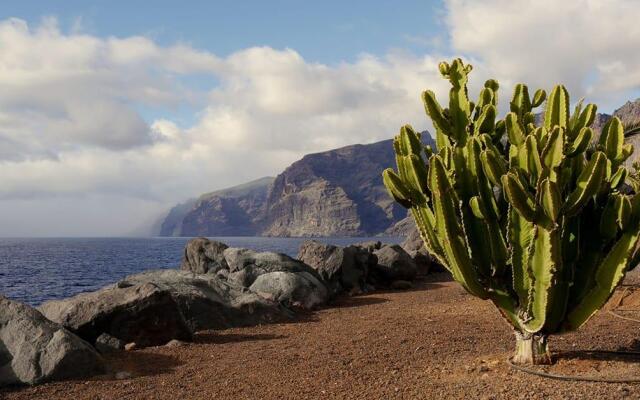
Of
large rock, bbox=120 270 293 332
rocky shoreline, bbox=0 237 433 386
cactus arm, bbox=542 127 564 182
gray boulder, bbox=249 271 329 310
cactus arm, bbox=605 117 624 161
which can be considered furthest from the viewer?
gray boulder, bbox=249 271 329 310

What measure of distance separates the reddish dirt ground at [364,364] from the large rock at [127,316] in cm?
51

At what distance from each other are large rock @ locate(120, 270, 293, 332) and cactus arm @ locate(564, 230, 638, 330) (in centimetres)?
790

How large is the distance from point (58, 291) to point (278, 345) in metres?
30.3

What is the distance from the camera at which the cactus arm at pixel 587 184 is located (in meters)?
6.14

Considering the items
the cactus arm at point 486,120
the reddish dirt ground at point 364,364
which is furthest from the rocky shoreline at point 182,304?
the cactus arm at point 486,120

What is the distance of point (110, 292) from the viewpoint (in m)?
10.9

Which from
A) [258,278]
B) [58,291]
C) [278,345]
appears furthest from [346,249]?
[58,291]

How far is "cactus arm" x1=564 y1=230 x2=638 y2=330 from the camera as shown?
6465 mm

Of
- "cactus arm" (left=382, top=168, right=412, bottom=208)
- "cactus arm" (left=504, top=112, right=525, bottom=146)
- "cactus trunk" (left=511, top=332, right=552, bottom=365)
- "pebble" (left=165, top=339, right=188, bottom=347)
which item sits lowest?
"pebble" (left=165, top=339, right=188, bottom=347)

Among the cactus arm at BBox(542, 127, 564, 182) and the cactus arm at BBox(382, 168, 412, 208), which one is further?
the cactus arm at BBox(382, 168, 412, 208)

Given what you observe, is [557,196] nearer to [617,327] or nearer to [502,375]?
[502,375]

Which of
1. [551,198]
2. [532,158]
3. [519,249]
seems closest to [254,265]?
[519,249]

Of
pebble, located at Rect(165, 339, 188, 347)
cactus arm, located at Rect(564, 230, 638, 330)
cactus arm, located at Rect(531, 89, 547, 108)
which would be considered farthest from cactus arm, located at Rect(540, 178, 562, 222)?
pebble, located at Rect(165, 339, 188, 347)

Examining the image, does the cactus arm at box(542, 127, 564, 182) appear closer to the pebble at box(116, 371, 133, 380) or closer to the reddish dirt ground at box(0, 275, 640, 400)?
the reddish dirt ground at box(0, 275, 640, 400)
